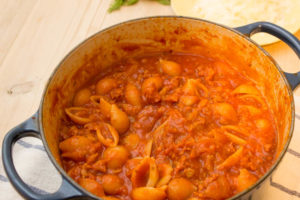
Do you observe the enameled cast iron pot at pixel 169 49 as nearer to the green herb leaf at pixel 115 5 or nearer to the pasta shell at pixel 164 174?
the pasta shell at pixel 164 174

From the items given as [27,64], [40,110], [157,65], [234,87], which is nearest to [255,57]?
[234,87]

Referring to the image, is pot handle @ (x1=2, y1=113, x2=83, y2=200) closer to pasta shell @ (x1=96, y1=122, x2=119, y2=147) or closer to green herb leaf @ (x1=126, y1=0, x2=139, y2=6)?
pasta shell @ (x1=96, y1=122, x2=119, y2=147)

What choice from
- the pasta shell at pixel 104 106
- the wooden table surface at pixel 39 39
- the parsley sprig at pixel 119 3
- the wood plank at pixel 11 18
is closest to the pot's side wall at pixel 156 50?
the pasta shell at pixel 104 106

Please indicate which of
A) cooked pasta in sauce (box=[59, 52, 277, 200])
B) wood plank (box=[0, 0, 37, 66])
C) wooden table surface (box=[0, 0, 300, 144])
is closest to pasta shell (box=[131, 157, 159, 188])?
cooked pasta in sauce (box=[59, 52, 277, 200])

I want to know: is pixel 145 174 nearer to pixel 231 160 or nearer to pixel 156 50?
pixel 231 160

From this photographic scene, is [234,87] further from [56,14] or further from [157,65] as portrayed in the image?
[56,14]

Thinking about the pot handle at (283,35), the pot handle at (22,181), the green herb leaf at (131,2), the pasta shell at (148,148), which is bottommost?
the pasta shell at (148,148)

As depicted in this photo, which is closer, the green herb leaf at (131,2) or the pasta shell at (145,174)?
the pasta shell at (145,174)
